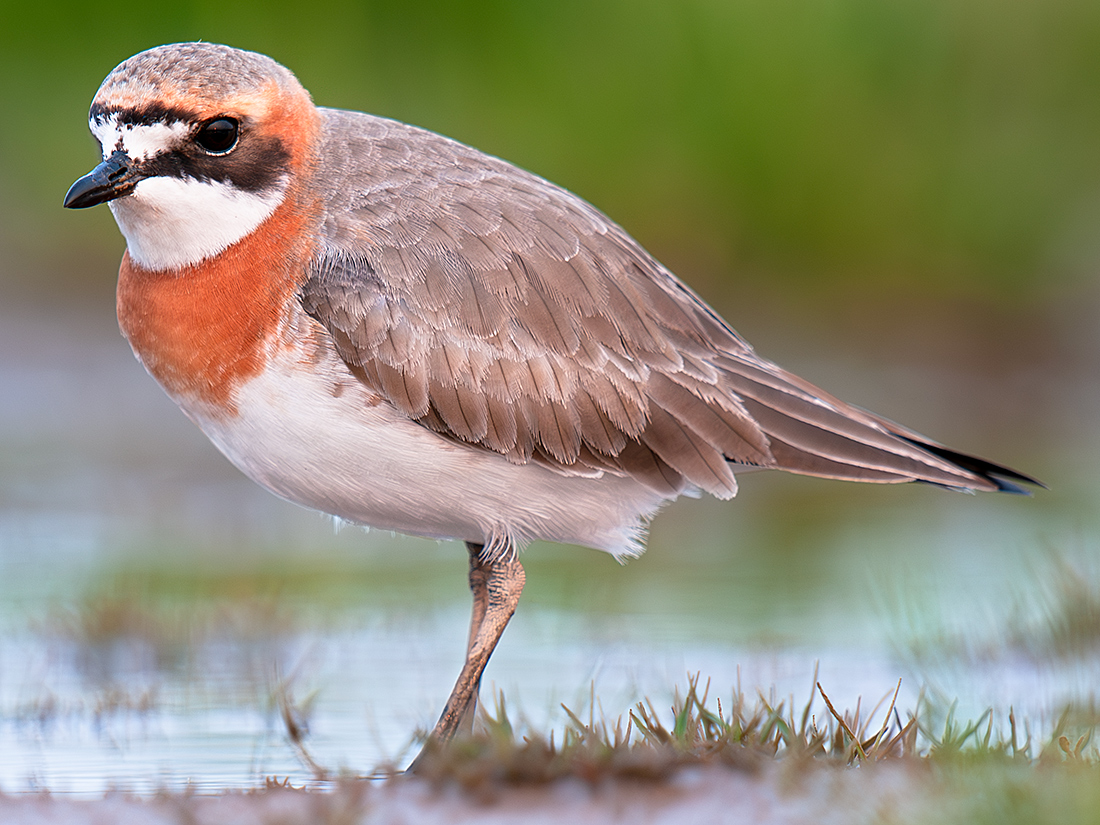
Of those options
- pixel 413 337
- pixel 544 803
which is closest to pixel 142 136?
pixel 413 337

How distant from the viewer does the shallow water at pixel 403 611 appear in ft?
19.7

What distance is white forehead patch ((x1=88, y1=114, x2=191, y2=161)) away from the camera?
539 cm

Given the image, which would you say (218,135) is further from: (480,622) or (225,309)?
(480,622)

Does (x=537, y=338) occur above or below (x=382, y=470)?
above

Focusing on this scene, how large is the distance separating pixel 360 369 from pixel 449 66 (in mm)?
9458

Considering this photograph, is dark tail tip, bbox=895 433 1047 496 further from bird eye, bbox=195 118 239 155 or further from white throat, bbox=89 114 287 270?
bird eye, bbox=195 118 239 155

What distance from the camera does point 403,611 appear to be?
7.84m

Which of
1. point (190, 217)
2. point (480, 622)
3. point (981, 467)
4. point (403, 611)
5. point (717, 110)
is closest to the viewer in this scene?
point (190, 217)

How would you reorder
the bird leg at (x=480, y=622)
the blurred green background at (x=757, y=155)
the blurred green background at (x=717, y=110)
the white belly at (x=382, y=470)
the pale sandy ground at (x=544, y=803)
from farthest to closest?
1. the blurred green background at (x=717, y=110)
2. the blurred green background at (x=757, y=155)
3. the bird leg at (x=480, y=622)
4. the white belly at (x=382, y=470)
5. the pale sandy ground at (x=544, y=803)

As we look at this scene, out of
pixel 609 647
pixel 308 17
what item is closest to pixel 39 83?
pixel 308 17

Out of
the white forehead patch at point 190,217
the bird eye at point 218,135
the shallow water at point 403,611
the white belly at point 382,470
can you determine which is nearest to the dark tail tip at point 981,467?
the shallow water at point 403,611

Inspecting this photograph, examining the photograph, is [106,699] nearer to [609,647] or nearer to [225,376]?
[225,376]

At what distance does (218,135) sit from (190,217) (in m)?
0.33

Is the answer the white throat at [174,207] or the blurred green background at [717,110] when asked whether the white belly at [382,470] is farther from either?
the blurred green background at [717,110]
